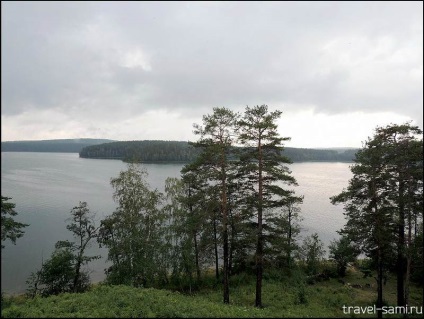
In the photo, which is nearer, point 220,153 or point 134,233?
point 220,153

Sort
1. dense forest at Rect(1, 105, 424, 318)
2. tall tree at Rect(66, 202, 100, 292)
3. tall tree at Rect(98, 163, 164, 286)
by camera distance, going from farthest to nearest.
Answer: tall tree at Rect(66, 202, 100, 292) → tall tree at Rect(98, 163, 164, 286) → dense forest at Rect(1, 105, 424, 318)

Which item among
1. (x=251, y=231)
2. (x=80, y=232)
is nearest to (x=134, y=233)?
(x=80, y=232)

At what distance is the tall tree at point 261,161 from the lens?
17.4 m

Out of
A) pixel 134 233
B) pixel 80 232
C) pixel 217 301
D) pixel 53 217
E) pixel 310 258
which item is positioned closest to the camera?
pixel 217 301

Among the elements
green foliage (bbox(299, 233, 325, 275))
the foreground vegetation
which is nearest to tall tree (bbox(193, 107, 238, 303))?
the foreground vegetation

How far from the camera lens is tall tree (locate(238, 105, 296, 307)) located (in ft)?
57.0

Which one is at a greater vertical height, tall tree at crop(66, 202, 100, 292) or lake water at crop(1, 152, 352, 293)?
tall tree at crop(66, 202, 100, 292)

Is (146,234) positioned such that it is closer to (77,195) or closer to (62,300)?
(62,300)

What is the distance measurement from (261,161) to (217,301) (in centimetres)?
1033

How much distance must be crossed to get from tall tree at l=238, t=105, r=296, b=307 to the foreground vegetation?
3288 mm

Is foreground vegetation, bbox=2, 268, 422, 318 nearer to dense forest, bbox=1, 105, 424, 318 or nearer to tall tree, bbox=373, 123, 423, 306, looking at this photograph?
dense forest, bbox=1, 105, 424, 318

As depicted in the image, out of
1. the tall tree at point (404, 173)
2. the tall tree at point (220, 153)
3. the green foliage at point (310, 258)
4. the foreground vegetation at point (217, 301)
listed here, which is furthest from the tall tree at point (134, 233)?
the tall tree at point (404, 173)

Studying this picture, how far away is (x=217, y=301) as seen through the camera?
20062mm

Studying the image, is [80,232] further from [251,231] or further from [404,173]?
[404,173]
